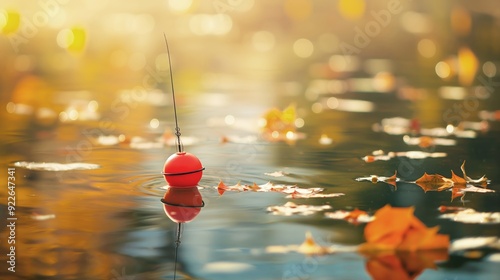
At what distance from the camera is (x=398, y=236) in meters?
4.69

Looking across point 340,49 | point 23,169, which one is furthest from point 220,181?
point 340,49

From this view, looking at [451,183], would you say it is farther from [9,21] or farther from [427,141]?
[9,21]

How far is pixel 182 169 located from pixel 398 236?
1976mm

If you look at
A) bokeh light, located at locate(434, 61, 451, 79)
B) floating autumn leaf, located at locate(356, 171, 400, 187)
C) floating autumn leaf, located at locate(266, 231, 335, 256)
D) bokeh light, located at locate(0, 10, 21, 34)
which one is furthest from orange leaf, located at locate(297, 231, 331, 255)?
bokeh light, located at locate(0, 10, 21, 34)

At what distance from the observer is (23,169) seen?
23.4ft

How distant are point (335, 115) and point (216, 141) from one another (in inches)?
88.1

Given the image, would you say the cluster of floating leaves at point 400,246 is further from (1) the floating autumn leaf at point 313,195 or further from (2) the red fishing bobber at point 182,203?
(1) the floating autumn leaf at point 313,195

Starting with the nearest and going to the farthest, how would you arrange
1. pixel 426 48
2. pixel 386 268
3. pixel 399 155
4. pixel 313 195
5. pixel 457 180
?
1. pixel 386 268
2. pixel 313 195
3. pixel 457 180
4. pixel 399 155
5. pixel 426 48

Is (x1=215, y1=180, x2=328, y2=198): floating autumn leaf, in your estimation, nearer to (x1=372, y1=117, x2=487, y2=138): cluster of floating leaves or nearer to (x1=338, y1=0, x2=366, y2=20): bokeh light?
(x1=372, y1=117, x2=487, y2=138): cluster of floating leaves

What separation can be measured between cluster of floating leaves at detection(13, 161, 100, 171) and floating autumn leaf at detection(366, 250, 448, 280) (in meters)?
3.15

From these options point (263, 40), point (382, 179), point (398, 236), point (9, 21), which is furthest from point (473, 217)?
point (263, 40)

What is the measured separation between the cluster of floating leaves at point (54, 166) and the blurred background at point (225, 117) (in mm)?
48

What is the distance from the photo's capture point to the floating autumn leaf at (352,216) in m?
5.41

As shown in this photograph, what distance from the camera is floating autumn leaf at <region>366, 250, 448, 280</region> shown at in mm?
4301
